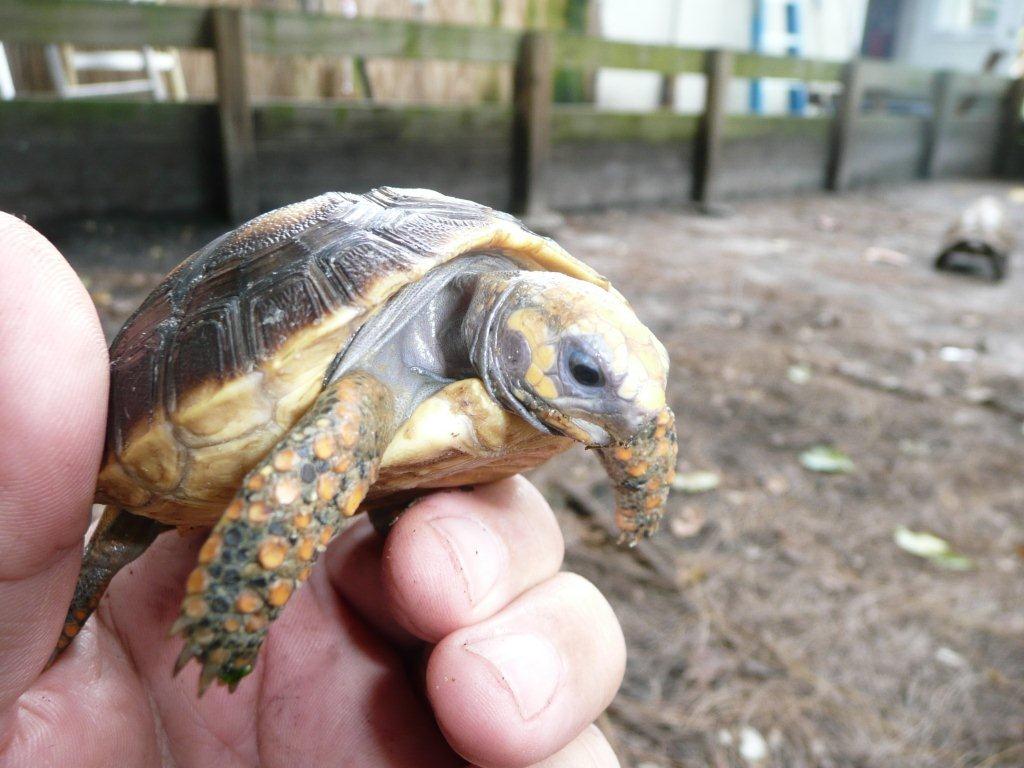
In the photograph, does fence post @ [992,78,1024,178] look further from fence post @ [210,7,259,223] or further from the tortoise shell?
the tortoise shell

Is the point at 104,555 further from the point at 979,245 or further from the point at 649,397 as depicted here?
the point at 979,245

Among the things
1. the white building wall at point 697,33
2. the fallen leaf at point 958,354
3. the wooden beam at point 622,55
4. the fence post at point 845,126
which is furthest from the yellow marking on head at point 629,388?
the fence post at point 845,126

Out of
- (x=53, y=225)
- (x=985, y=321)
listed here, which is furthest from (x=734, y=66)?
(x=53, y=225)

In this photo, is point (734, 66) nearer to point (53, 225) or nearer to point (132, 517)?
point (53, 225)

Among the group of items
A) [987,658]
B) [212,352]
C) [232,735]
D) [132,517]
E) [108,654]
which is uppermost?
[212,352]

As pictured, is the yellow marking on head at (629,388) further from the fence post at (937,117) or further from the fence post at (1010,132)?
the fence post at (1010,132)

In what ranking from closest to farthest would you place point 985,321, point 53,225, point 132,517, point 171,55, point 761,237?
1. point 132,517
2. point 53,225
3. point 985,321
4. point 761,237
5. point 171,55
